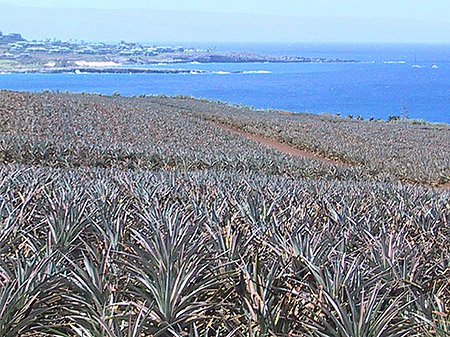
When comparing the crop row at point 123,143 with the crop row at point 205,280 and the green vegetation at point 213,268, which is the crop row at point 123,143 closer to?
the green vegetation at point 213,268

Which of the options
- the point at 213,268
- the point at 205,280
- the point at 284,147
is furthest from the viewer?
the point at 284,147

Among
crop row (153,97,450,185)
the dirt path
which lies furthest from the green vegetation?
the dirt path

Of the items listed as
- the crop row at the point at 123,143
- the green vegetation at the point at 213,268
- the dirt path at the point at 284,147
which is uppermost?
the green vegetation at the point at 213,268

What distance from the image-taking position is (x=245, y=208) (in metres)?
5.08

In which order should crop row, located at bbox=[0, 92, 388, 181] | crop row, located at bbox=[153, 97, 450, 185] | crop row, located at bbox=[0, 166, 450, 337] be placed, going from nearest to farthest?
crop row, located at bbox=[0, 166, 450, 337]
crop row, located at bbox=[0, 92, 388, 181]
crop row, located at bbox=[153, 97, 450, 185]

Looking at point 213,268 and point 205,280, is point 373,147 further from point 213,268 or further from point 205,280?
point 205,280

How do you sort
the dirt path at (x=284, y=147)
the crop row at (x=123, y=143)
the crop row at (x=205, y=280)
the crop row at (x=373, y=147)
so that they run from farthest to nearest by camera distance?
the dirt path at (x=284, y=147), the crop row at (x=373, y=147), the crop row at (x=123, y=143), the crop row at (x=205, y=280)

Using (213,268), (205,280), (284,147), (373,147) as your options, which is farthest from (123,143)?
(205,280)

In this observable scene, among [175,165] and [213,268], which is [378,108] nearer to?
[175,165]

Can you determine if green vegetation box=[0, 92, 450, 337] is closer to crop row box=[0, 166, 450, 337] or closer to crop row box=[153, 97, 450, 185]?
crop row box=[0, 166, 450, 337]

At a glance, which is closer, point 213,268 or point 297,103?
point 213,268

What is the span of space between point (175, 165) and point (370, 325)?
40.6 feet

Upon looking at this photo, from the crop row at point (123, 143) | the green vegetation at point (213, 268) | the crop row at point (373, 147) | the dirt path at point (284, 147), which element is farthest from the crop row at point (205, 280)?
the dirt path at point (284, 147)

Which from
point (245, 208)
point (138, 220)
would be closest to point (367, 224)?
point (245, 208)
